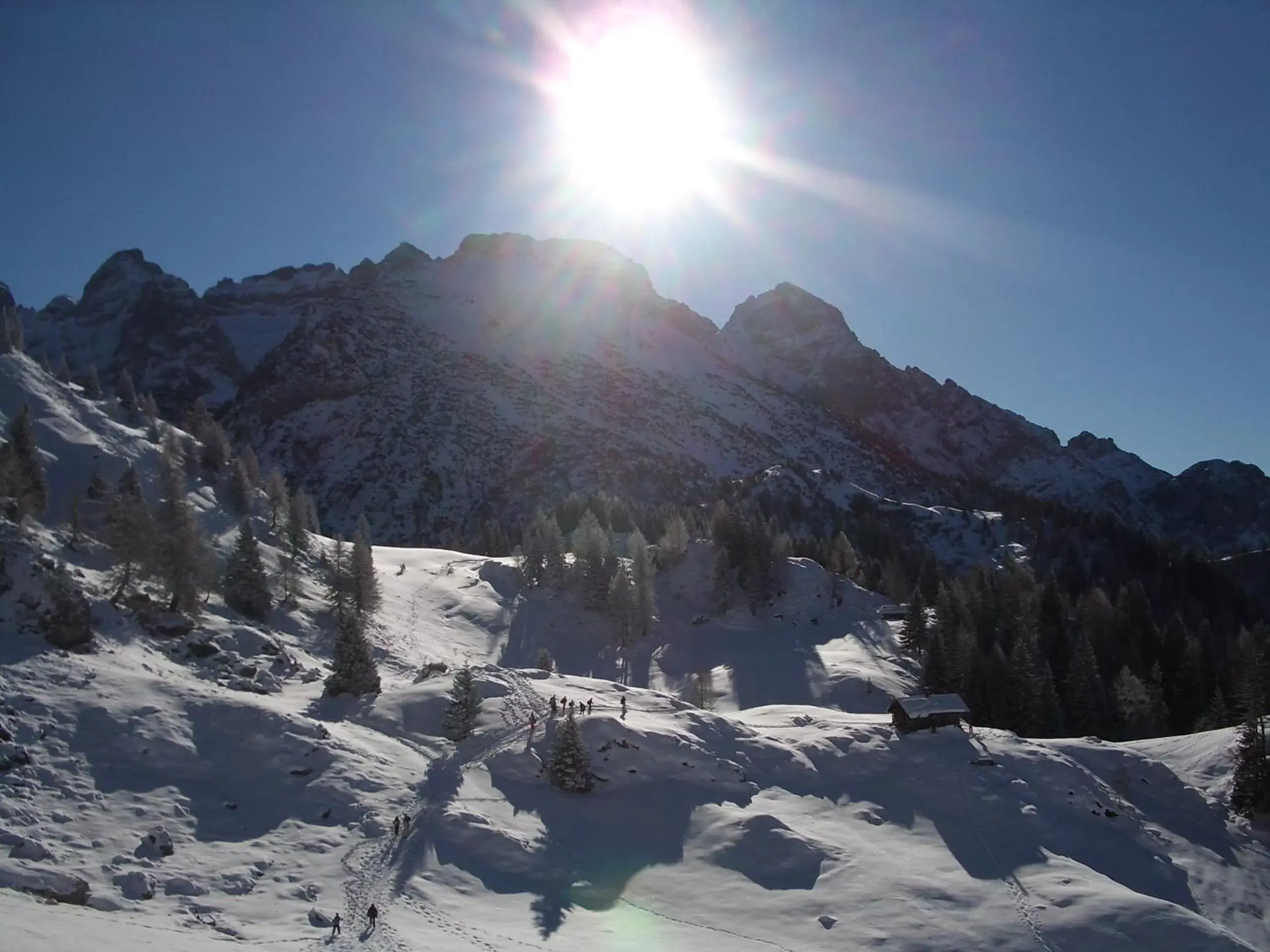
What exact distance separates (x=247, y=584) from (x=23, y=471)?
17838mm

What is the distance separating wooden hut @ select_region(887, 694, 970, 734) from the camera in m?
51.9

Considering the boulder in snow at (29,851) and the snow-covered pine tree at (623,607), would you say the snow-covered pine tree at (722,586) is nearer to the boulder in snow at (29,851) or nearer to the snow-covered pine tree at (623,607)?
the snow-covered pine tree at (623,607)

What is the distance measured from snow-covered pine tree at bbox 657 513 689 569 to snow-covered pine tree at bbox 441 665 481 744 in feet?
226

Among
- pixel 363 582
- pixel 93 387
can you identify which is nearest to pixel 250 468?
pixel 93 387

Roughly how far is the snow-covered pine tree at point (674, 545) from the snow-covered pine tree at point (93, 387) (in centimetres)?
7355

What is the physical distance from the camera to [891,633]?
9681 cm

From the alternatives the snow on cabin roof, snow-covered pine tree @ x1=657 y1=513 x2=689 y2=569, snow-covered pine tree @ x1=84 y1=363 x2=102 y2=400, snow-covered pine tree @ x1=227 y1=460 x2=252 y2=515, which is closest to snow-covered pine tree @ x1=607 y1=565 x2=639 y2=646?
snow-covered pine tree @ x1=657 y1=513 x2=689 y2=569

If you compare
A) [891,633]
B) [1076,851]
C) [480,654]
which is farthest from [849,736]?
[891,633]

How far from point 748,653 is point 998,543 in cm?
11059

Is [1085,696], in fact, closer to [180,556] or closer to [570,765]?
[570,765]

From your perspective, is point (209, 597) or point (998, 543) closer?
point (209, 597)

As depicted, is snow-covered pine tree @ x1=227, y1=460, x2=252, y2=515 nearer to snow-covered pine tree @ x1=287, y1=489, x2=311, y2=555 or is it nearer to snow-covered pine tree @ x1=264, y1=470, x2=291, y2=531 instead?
snow-covered pine tree @ x1=264, y1=470, x2=291, y2=531

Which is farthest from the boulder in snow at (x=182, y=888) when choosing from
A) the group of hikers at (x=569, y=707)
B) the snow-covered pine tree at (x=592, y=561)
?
the snow-covered pine tree at (x=592, y=561)

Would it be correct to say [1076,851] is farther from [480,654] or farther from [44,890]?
[480,654]
